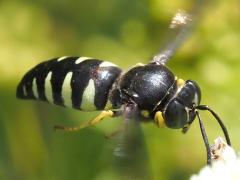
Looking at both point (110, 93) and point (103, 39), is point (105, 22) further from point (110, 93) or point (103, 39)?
point (110, 93)

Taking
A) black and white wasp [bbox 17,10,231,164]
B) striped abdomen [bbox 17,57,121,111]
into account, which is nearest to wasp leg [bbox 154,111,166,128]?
black and white wasp [bbox 17,10,231,164]

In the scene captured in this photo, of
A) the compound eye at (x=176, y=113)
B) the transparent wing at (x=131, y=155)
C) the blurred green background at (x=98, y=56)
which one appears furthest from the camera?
the blurred green background at (x=98, y=56)

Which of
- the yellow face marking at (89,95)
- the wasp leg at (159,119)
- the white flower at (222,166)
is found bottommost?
the white flower at (222,166)

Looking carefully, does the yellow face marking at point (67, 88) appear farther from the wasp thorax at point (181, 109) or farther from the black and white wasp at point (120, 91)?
the wasp thorax at point (181, 109)

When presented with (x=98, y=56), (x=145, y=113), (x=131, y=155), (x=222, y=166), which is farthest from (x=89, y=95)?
(x=98, y=56)

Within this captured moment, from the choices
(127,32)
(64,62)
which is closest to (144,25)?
(127,32)

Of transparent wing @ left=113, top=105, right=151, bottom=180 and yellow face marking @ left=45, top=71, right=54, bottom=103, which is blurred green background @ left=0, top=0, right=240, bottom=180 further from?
transparent wing @ left=113, top=105, right=151, bottom=180

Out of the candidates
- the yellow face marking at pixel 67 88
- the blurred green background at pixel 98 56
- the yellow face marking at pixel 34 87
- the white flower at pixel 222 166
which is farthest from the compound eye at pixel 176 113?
the blurred green background at pixel 98 56
